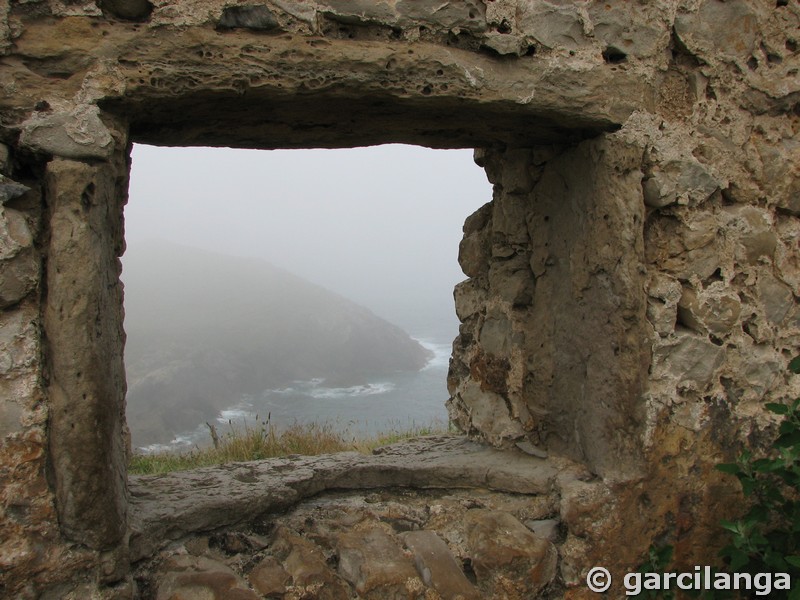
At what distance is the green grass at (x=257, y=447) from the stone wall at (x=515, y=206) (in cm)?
194

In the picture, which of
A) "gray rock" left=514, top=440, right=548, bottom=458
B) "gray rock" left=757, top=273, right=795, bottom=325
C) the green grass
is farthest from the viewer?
the green grass

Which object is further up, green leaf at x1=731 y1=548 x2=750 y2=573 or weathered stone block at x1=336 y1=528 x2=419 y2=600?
green leaf at x1=731 y1=548 x2=750 y2=573

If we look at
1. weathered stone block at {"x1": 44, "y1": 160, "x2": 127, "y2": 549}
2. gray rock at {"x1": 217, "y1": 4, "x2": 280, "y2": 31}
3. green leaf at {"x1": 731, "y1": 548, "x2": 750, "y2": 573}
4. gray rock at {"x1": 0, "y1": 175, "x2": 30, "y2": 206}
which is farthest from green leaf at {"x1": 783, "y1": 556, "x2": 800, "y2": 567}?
gray rock at {"x1": 0, "y1": 175, "x2": 30, "y2": 206}

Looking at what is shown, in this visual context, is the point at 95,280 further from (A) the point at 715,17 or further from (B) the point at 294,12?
(A) the point at 715,17

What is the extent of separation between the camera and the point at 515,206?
8.06ft

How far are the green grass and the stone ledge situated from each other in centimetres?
162

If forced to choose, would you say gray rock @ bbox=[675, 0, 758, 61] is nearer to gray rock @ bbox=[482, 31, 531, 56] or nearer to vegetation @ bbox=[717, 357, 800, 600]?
gray rock @ bbox=[482, 31, 531, 56]

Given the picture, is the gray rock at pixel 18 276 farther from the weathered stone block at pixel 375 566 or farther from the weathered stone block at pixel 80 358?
the weathered stone block at pixel 375 566

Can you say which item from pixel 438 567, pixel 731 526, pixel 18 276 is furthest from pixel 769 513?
pixel 18 276

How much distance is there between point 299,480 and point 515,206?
117 cm

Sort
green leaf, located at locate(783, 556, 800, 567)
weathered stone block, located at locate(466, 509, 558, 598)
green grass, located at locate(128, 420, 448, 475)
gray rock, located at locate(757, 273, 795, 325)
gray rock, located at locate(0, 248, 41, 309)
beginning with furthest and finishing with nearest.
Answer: green grass, located at locate(128, 420, 448, 475) → gray rock, located at locate(757, 273, 795, 325) → weathered stone block, located at locate(466, 509, 558, 598) → green leaf, located at locate(783, 556, 800, 567) → gray rock, located at locate(0, 248, 41, 309)

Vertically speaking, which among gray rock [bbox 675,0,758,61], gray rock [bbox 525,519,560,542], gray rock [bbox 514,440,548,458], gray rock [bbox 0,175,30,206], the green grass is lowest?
the green grass

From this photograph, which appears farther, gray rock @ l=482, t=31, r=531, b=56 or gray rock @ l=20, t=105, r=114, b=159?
gray rock @ l=482, t=31, r=531, b=56

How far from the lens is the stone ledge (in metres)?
2.00
